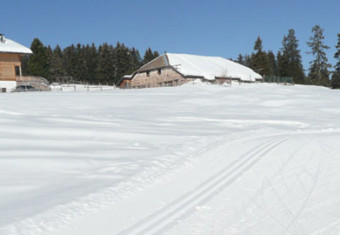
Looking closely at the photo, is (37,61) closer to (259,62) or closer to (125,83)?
(125,83)

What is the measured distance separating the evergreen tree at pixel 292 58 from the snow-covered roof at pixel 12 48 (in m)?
55.9

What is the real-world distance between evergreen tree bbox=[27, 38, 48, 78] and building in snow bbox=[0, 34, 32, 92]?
23344mm

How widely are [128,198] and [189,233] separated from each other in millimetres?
1313

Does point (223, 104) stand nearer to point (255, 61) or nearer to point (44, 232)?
point (44, 232)

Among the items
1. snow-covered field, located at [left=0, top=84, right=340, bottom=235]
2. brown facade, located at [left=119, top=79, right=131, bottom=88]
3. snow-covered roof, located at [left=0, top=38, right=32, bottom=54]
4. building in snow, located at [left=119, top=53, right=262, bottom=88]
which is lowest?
snow-covered field, located at [left=0, top=84, right=340, bottom=235]

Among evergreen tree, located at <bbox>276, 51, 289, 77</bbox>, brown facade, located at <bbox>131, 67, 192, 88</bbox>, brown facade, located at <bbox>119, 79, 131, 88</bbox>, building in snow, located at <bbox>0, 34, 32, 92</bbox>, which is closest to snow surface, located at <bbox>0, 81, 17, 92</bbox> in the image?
building in snow, located at <bbox>0, 34, 32, 92</bbox>

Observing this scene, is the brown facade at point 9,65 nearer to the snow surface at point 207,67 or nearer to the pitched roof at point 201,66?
the pitched roof at point 201,66

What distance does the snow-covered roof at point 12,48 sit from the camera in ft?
113

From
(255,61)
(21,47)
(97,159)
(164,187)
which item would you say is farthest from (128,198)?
(255,61)

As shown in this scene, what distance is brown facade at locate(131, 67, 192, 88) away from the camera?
151ft

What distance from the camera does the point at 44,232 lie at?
3.18 metres

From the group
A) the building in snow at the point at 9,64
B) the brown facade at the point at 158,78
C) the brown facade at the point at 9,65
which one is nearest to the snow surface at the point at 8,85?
the building in snow at the point at 9,64

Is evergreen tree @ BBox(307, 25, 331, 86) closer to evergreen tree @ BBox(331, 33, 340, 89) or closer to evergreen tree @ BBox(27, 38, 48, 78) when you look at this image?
evergreen tree @ BBox(331, 33, 340, 89)

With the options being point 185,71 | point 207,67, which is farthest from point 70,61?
point 185,71
